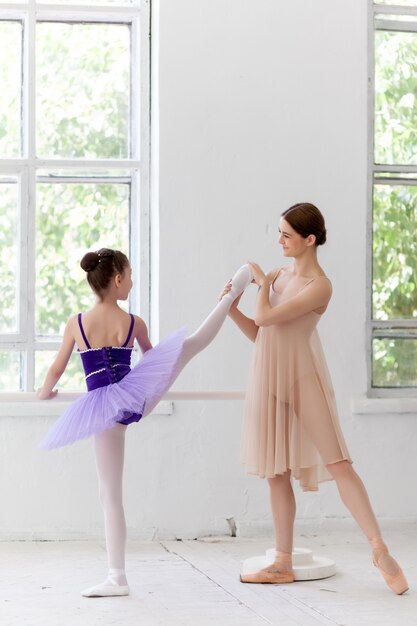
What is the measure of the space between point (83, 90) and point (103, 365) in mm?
1911

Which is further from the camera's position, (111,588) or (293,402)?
(293,402)

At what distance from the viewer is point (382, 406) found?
5.26 m

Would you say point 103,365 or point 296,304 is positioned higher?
point 296,304

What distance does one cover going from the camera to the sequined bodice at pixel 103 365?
387cm

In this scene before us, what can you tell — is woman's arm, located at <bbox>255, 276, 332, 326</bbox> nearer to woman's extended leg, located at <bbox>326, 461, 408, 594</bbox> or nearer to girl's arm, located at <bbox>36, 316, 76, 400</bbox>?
woman's extended leg, located at <bbox>326, 461, 408, 594</bbox>

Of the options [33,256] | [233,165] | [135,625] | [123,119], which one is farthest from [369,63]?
[135,625]

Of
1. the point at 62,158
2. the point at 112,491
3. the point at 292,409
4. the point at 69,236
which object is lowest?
the point at 112,491

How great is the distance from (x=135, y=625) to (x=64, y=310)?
2127mm

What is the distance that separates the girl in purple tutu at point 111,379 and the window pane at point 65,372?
1.27 metres

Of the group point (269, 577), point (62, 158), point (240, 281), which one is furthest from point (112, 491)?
point (62, 158)

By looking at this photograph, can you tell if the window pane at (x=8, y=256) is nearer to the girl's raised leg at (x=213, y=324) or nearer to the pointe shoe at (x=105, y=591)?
the girl's raised leg at (x=213, y=324)

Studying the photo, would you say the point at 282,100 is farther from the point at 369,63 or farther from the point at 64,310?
the point at 64,310

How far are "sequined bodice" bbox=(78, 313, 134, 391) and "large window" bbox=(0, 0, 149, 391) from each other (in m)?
1.34

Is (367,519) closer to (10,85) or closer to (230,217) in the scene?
(230,217)
